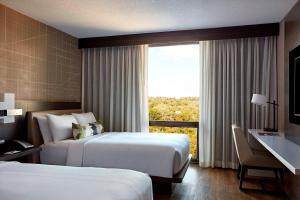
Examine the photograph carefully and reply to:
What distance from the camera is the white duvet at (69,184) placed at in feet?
4.70

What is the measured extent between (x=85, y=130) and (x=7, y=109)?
3.60 ft

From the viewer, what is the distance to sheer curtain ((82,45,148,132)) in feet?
15.4

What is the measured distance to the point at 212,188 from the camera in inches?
129

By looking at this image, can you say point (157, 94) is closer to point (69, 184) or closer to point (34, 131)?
point (34, 131)

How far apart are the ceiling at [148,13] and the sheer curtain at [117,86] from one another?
667 mm

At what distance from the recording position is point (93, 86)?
4941 mm

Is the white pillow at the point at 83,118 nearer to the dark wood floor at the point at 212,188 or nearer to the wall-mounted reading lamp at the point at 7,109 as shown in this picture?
the wall-mounted reading lamp at the point at 7,109

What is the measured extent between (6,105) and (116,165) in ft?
5.61

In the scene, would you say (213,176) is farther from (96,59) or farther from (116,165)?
(96,59)

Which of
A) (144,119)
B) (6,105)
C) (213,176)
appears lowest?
(213,176)

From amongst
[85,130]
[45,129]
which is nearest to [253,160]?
[85,130]

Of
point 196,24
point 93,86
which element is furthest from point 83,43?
point 196,24

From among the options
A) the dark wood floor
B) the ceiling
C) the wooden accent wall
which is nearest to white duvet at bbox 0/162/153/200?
the dark wood floor

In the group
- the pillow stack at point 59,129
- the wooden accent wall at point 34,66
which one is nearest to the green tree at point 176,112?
the pillow stack at point 59,129
